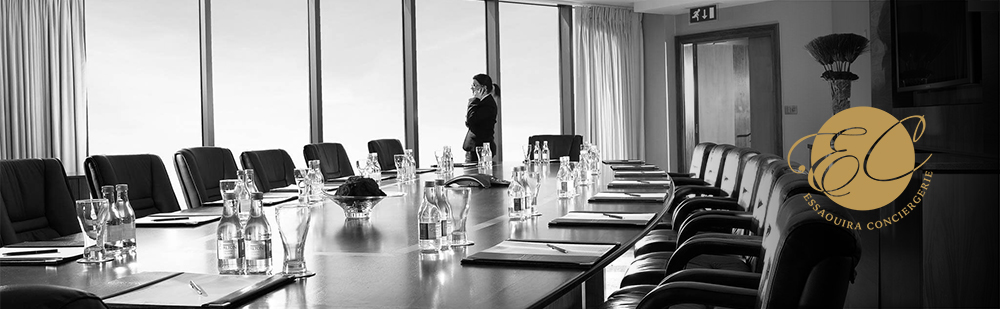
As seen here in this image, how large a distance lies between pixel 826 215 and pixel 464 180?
2718 millimetres

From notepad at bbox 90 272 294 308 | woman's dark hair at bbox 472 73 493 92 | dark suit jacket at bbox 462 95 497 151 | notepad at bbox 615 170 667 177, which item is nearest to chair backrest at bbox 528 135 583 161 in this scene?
dark suit jacket at bbox 462 95 497 151

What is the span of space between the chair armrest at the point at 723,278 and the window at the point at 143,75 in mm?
8160

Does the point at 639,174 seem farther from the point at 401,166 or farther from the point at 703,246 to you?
the point at 703,246

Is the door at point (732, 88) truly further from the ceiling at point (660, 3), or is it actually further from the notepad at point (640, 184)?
the notepad at point (640, 184)

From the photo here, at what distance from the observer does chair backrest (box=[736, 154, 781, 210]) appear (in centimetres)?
284

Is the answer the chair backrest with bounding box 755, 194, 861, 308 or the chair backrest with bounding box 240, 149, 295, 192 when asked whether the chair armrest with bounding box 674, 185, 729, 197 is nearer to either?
the chair backrest with bounding box 240, 149, 295, 192

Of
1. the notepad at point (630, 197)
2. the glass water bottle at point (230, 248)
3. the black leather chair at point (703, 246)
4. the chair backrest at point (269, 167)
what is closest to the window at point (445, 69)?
the chair backrest at point (269, 167)

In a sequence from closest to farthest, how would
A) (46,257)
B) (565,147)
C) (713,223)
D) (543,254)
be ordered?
(543,254) → (46,257) → (713,223) → (565,147)

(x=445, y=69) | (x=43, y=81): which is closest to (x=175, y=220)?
(x=43, y=81)

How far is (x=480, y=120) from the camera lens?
6.85 m

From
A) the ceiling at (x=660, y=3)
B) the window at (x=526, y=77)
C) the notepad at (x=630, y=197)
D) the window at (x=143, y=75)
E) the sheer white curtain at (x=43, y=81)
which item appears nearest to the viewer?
the notepad at (x=630, y=197)

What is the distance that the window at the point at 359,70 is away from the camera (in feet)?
34.1

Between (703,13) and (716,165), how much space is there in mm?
5342

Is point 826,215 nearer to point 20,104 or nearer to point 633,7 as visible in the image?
point 20,104
